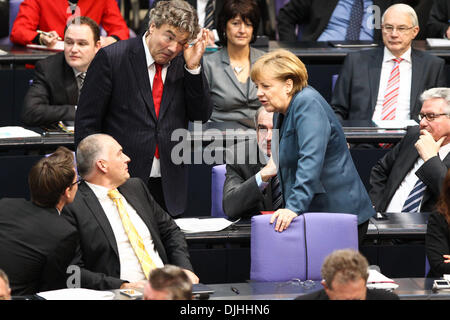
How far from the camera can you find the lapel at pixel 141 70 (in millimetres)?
4164

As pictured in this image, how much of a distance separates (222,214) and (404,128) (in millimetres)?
1384

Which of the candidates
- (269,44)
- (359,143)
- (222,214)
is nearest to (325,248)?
(222,214)

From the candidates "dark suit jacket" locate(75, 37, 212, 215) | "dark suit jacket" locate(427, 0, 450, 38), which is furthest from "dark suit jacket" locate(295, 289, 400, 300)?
"dark suit jacket" locate(427, 0, 450, 38)

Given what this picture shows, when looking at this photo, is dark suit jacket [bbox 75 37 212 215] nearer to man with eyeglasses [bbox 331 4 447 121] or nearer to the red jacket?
man with eyeglasses [bbox 331 4 447 121]

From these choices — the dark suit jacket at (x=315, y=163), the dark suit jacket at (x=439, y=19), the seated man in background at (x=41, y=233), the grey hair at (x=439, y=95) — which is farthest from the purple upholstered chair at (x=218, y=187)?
the dark suit jacket at (x=439, y=19)

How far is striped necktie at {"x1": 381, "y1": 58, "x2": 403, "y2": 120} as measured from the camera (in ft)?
18.7

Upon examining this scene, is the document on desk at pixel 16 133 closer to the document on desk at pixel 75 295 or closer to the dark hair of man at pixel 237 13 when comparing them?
the dark hair of man at pixel 237 13

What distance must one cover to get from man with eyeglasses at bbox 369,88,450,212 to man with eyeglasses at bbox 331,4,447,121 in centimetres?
90

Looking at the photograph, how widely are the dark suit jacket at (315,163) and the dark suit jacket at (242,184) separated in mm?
350

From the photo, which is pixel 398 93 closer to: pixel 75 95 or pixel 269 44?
pixel 269 44

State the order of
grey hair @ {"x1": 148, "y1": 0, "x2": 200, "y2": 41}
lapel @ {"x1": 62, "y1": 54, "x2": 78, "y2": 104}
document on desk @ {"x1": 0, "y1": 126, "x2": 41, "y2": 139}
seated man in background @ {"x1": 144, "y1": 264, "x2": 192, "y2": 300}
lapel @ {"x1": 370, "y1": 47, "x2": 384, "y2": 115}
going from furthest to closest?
lapel @ {"x1": 370, "y1": 47, "x2": 384, "y2": 115}
lapel @ {"x1": 62, "y1": 54, "x2": 78, "y2": 104}
document on desk @ {"x1": 0, "y1": 126, "x2": 41, "y2": 139}
grey hair @ {"x1": 148, "y1": 0, "x2": 200, "y2": 41}
seated man in background @ {"x1": 144, "y1": 264, "x2": 192, "y2": 300}

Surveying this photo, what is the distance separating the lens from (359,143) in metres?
5.29

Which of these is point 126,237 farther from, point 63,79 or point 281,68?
point 63,79
